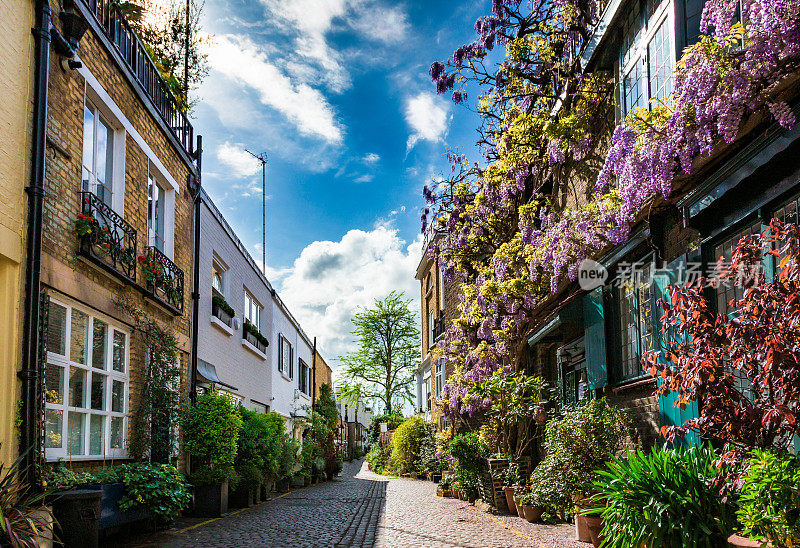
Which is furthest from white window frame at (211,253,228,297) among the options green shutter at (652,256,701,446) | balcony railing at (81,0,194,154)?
green shutter at (652,256,701,446)

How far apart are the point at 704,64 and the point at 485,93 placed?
703cm

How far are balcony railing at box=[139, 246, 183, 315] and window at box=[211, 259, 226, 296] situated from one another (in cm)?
383

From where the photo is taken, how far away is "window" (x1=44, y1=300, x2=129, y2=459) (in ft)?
23.8

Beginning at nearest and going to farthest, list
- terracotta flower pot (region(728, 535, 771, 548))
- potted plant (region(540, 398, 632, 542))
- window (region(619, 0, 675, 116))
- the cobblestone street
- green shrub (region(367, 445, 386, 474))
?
1. terracotta flower pot (region(728, 535, 771, 548))
2. window (region(619, 0, 675, 116))
3. potted plant (region(540, 398, 632, 542))
4. the cobblestone street
5. green shrub (region(367, 445, 386, 474))

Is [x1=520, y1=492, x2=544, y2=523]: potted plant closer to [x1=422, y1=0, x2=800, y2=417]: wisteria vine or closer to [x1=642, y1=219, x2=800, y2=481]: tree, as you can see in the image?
[x1=422, y1=0, x2=800, y2=417]: wisteria vine

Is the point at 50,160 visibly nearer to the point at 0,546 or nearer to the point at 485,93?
the point at 0,546

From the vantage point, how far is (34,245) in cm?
664

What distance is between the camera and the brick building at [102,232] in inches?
289

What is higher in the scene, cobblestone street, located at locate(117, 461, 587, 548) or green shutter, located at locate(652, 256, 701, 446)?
green shutter, located at locate(652, 256, 701, 446)

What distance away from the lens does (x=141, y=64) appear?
10750 millimetres

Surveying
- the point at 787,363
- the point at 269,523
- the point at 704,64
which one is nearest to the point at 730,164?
the point at 704,64

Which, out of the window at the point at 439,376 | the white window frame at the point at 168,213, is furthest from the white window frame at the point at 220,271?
the window at the point at 439,376

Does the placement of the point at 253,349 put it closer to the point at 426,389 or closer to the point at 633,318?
the point at 633,318

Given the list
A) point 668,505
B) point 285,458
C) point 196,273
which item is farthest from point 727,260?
point 285,458
